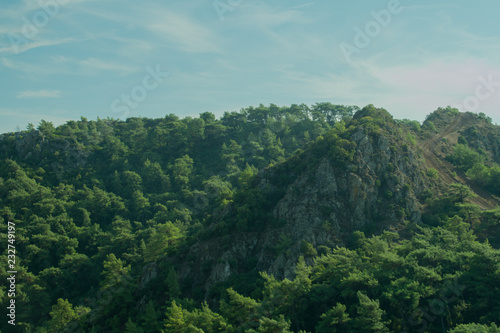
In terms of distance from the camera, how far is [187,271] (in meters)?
43.7

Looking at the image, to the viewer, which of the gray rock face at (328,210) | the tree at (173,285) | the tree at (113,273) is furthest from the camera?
the tree at (113,273)

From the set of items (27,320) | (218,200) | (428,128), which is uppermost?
(428,128)

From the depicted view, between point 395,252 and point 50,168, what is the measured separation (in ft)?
245

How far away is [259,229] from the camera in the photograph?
46438 mm

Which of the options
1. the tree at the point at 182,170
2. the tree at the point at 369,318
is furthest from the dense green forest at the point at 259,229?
the tree at the point at 182,170

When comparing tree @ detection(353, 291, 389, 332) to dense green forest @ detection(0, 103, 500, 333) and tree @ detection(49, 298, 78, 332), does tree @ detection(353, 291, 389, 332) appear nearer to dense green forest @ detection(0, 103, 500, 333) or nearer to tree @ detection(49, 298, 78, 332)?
dense green forest @ detection(0, 103, 500, 333)

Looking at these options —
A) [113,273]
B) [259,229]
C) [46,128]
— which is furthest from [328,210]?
[46,128]

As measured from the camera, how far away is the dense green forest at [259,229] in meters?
29.5

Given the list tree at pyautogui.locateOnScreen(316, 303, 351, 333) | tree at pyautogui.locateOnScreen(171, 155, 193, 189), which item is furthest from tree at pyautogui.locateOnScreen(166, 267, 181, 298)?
tree at pyautogui.locateOnScreen(171, 155, 193, 189)

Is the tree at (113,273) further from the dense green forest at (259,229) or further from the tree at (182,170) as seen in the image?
the tree at (182,170)

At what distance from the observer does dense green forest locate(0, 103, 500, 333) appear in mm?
29500

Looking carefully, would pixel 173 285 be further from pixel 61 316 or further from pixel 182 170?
pixel 182 170

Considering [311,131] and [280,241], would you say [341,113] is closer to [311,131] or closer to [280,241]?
[311,131]

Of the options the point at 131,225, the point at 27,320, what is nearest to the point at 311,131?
the point at 131,225
